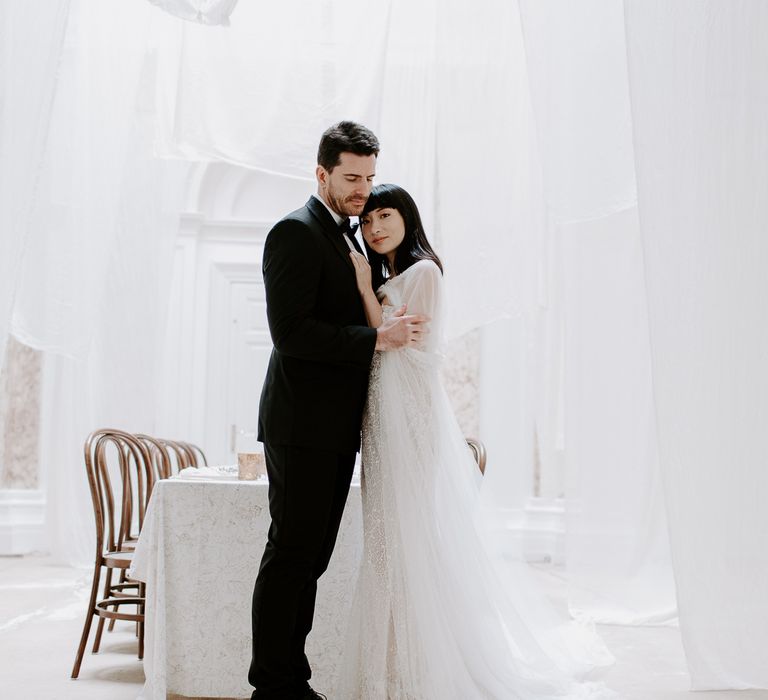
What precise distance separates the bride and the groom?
0.35ft

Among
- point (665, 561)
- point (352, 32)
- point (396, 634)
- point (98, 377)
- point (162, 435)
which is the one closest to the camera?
point (396, 634)

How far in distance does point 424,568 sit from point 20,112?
1.68 m

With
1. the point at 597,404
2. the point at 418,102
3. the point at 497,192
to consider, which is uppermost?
the point at 418,102

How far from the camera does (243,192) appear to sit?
7547 mm

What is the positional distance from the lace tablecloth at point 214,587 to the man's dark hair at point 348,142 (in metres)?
1.05

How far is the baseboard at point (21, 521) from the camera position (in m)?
6.86

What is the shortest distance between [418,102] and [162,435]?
4.03 m

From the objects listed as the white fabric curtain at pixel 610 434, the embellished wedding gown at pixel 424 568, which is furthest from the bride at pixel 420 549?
the white fabric curtain at pixel 610 434

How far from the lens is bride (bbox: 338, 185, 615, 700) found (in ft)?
8.52

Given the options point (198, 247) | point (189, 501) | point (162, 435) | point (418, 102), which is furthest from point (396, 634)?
point (198, 247)

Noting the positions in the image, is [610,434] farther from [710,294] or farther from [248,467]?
[248,467]

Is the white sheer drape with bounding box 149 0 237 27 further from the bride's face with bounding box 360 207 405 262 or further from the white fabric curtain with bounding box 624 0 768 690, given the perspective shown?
the white fabric curtain with bounding box 624 0 768 690

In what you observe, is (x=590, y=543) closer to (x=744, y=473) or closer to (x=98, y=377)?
(x=744, y=473)

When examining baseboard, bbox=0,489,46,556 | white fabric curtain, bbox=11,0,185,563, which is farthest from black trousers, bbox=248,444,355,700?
baseboard, bbox=0,489,46,556
